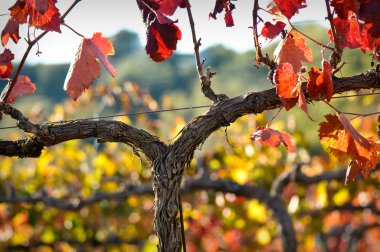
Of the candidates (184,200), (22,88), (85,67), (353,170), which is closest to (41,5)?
(85,67)

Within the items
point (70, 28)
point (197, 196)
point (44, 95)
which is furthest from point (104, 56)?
point (44, 95)

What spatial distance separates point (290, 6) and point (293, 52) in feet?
0.41

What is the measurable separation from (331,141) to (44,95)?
1080 inches

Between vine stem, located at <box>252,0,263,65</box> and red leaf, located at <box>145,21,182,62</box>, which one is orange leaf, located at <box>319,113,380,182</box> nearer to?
vine stem, located at <box>252,0,263,65</box>

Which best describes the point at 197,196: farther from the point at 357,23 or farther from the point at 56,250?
the point at 357,23

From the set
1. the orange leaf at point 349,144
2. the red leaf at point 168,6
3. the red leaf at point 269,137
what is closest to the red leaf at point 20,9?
the red leaf at point 168,6

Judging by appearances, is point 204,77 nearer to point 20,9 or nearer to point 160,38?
point 160,38

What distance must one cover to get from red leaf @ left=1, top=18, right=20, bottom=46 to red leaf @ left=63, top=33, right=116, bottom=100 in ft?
0.43

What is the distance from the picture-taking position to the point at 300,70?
132cm

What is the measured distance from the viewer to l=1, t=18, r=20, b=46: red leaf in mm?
1247

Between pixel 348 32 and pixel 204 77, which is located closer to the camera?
pixel 348 32

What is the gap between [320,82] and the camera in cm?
126

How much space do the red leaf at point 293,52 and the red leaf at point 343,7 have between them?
146 mm

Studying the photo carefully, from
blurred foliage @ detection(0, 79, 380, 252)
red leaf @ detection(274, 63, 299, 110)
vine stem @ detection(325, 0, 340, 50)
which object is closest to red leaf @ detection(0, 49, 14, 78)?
red leaf @ detection(274, 63, 299, 110)
